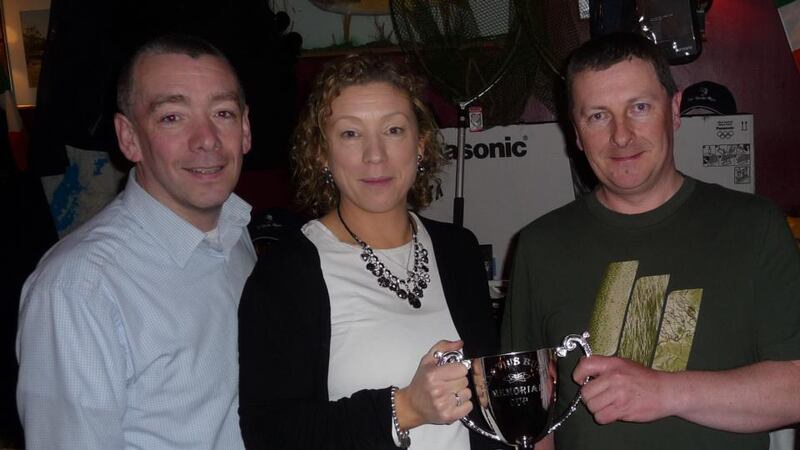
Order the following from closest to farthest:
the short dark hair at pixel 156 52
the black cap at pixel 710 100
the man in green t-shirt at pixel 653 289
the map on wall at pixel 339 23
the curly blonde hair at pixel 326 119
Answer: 1. the man in green t-shirt at pixel 653 289
2. the curly blonde hair at pixel 326 119
3. the short dark hair at pixel 156 52
4. the black cap at pixel 710 100
5. the map on wall at pixel 339 23

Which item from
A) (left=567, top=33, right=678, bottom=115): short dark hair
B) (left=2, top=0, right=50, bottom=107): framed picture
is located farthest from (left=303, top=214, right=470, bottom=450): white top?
(left=2, top=0, right=50, bottom=107): framed picture

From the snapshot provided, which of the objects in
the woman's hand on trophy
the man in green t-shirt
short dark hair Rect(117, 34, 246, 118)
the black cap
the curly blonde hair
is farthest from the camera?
the black cap

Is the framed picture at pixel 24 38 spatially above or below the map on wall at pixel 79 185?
above

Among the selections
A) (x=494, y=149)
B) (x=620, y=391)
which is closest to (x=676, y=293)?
(x=620, y=391)

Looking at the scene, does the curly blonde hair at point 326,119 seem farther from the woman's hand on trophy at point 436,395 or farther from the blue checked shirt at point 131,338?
the woman's hand on trophy at point 436,395

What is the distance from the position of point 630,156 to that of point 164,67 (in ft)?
4.18

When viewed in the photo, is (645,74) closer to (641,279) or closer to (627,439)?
(641,279)

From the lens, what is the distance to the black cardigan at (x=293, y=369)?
1.60m

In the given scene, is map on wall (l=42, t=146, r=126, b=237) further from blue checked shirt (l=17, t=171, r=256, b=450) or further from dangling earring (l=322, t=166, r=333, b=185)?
dangling earring (l=322, t=166, r=333, b=185)

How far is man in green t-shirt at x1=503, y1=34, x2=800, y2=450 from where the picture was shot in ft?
5.47

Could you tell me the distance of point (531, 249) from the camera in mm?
2049

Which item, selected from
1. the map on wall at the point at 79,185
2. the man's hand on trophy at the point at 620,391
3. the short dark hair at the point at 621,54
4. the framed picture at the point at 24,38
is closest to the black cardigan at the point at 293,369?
the man's hand on trophy at the point at 620,391

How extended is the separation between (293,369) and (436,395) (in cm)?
36

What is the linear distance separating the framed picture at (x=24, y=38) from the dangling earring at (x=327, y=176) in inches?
149
